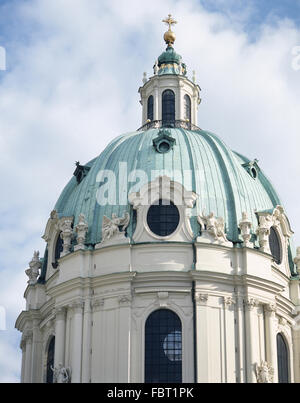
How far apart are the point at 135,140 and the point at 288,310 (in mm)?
13214

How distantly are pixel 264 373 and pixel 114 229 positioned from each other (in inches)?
426

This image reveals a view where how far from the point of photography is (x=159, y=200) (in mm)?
52969

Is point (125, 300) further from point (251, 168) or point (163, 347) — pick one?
point (251, 168)

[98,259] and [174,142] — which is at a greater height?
[174,142]

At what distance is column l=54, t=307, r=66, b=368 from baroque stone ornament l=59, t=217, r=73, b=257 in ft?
10.7

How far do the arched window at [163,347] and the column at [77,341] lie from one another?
3.46 meters

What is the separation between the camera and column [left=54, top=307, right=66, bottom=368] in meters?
51.3

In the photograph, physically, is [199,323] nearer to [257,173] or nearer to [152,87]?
[257,173]

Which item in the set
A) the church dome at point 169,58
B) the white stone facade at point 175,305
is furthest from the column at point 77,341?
the church dome at point 169,58

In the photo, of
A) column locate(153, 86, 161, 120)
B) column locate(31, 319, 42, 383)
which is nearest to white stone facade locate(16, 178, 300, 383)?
column locate(31, 319, 42, 383)

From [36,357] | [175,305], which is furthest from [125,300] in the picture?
[36,357]

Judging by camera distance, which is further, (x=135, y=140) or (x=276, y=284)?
(x=135, y=140)
